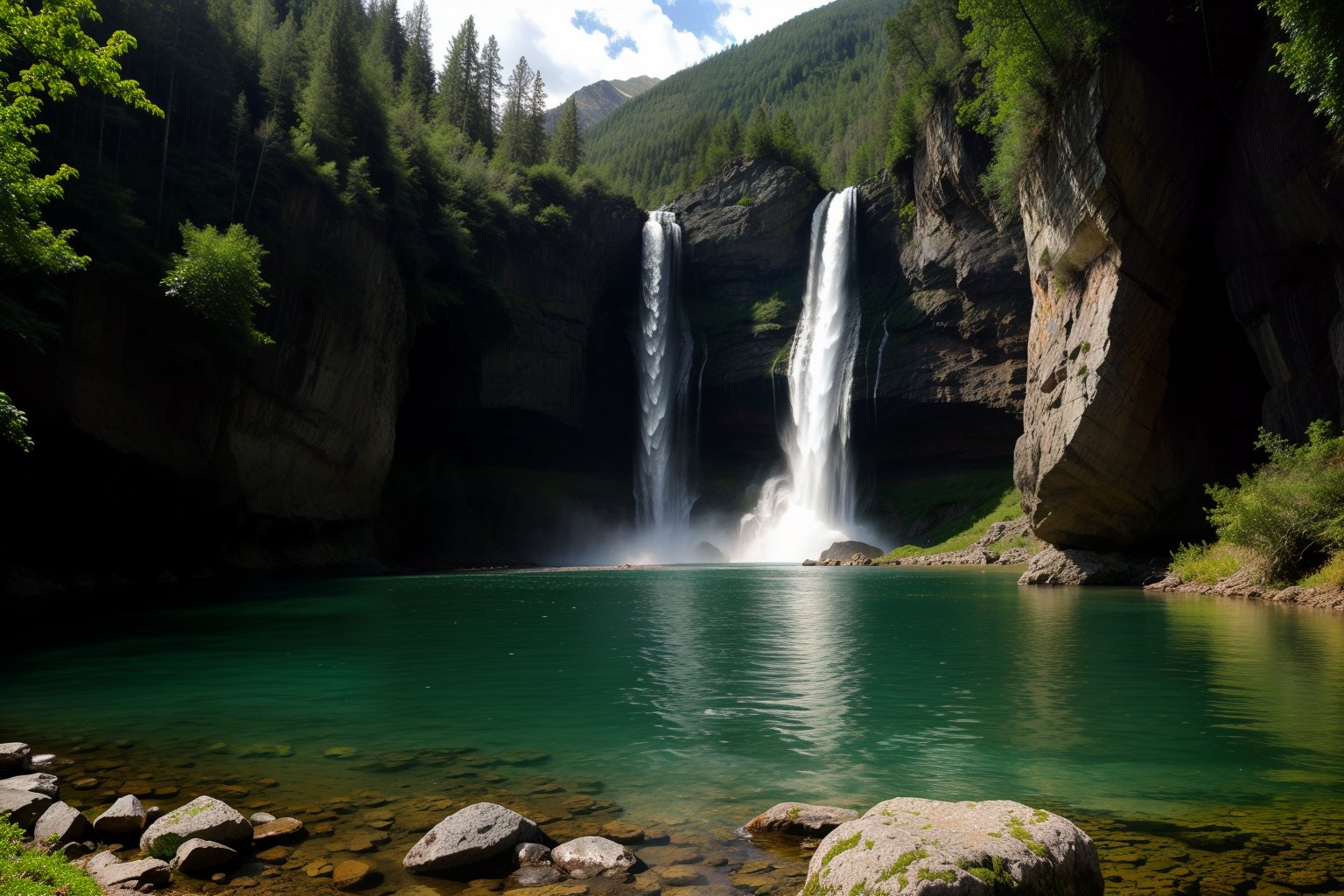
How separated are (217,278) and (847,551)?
104 ft

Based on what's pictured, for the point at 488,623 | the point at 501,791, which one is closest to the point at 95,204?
the point at 488,623

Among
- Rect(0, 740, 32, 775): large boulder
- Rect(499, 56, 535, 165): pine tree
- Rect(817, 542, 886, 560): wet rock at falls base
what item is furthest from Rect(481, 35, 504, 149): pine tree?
Rect(0, 740, 32, 775): large boulder

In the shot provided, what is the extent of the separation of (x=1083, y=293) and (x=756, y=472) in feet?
98.3

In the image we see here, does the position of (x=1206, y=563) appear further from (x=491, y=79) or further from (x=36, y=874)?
(x=491, y=79)

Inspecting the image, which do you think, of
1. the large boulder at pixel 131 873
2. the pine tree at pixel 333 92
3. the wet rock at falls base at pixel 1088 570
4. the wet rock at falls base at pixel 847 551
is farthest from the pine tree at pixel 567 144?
the large boulder at pixel 131 873

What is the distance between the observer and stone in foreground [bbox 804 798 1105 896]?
11.1 ft

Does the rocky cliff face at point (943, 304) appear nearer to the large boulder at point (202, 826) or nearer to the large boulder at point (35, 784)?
the large boulder at point (202, 826)

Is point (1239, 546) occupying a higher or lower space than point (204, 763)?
higher

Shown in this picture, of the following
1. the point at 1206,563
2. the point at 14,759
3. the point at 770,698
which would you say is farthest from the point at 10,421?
the point at 1206,563

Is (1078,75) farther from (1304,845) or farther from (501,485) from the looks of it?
(501,485)

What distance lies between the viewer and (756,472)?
178ft

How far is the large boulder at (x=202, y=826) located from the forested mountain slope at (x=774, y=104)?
2412 inches

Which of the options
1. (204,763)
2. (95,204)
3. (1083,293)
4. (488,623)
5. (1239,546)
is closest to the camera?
(204,763)

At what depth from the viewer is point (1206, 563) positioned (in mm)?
22453
